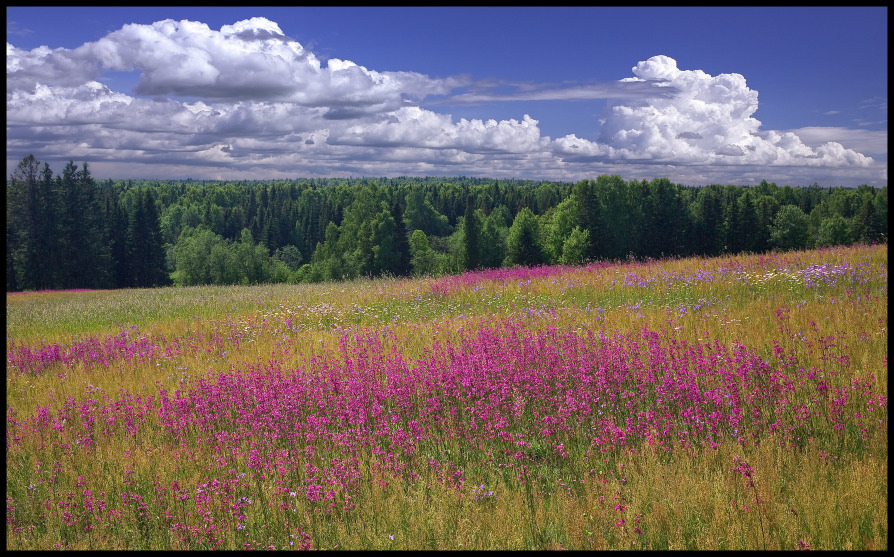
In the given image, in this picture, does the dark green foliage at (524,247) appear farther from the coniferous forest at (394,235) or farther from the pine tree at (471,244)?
the pine tree at (471,244)

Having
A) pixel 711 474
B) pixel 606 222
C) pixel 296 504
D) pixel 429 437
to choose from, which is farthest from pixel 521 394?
pixel 606 222

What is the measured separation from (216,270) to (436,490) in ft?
211

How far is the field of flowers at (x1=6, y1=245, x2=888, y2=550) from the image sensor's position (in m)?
3.85

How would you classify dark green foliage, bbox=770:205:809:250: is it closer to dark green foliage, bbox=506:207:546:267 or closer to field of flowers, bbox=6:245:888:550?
dark green foliage, bbox=506:207:546:267

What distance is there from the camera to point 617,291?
1326cm

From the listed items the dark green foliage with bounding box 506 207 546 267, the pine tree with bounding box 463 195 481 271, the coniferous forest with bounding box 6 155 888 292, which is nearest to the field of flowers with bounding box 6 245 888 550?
the coniferous forest with bounding box 6 155 888 292

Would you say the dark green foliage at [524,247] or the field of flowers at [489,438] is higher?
the dark green foliage at [524,247]

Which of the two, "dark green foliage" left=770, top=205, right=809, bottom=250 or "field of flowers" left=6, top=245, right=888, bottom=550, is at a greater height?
"dark green foliage" left=770, top=205, right=809, bottom=250

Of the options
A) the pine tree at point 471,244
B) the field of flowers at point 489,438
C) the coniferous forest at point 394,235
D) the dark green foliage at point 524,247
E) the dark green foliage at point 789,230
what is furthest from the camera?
the dark green foliage at point 789,230

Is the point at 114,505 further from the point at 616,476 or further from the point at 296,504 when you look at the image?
the point at 616,476

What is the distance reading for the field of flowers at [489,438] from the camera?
3854 mm

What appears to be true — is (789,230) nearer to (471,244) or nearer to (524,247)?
(524,247)

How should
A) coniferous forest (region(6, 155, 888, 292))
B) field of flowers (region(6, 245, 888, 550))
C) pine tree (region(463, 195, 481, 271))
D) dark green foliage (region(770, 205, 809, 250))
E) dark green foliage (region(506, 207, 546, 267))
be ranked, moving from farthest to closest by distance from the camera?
dark green foliage (region(770, 205, 809, 250))
pine tree (region(463, 195, 481, 271))
dark green foliage (region(506, 207, 546, 267))
coniferous forest (region(6, 155, 888, 292))
field of flowers (region(6, 245, 888, 550))

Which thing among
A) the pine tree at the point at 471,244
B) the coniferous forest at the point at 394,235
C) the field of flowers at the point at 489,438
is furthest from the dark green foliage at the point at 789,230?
the field of flowers at the point at 489,438
